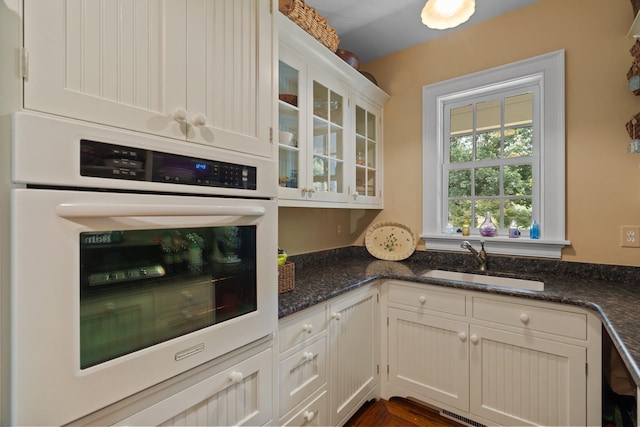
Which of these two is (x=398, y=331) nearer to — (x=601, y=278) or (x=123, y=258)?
(x=601, y=278)

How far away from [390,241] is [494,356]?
112cm

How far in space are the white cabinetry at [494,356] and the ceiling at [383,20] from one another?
179 cm

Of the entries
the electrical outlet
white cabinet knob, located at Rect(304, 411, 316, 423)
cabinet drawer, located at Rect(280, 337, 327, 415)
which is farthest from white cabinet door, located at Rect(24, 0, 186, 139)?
the electrical outlet

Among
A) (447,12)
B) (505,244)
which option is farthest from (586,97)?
(447,12)

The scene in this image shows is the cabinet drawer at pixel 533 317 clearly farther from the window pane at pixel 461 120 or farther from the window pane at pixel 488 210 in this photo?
the window pane at pixel 461 120

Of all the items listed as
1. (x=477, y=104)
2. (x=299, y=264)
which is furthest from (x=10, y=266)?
(x=477, y=104)

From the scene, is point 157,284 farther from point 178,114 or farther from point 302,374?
point 302,374

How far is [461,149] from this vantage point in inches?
93.6

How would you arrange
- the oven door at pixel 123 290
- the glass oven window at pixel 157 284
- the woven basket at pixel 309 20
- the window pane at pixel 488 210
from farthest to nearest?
the window pane at pixel 488 210 → the woven basket at pixel 309 20 → the glass oven window at pixel 157 284 → the oven door at pixel 123 290

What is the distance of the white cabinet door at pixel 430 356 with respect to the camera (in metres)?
1.70

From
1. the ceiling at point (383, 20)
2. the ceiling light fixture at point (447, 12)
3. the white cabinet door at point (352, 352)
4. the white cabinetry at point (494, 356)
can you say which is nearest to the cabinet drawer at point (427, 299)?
the white cabinetry at point (494, 356)

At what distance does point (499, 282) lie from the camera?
6.57ft

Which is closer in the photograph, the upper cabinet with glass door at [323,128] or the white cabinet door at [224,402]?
the white cabinet door at [224,402]

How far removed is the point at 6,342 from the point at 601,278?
2567 mm
